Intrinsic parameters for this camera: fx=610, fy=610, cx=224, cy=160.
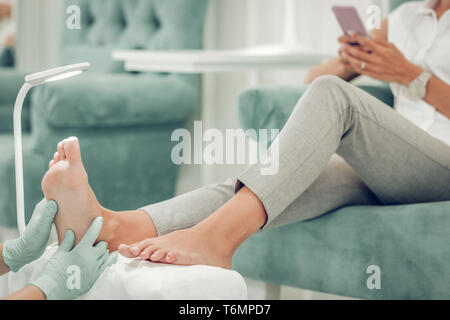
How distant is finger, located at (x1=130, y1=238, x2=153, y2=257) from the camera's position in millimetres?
899


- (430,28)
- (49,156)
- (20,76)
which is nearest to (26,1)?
(20,76)

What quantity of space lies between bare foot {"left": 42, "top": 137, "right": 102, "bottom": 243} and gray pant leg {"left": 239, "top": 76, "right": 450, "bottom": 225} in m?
0.25

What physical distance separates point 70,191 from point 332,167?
0.52 meters

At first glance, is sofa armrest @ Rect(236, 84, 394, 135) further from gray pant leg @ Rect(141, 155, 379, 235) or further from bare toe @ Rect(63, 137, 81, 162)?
bare toe @ Rect(63, 137, 81, 162)

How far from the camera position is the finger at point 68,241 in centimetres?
89

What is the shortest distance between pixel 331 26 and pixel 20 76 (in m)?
1.20

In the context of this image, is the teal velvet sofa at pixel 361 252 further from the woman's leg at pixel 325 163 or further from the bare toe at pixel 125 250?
the bare toe at pixel 125 250

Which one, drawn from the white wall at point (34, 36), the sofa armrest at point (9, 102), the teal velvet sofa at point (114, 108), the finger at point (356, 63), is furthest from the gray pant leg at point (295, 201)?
the white wall at point (34, 36)

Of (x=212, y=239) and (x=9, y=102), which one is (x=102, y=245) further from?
(x=9, y=102)

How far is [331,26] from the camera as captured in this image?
2.09 metres

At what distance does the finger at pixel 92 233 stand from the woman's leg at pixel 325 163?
8cm

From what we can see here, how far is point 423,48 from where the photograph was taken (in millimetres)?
1394
